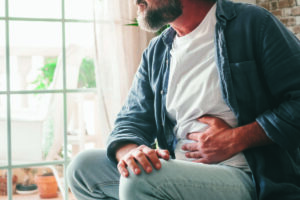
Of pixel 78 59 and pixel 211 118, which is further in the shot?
pixel 78 59

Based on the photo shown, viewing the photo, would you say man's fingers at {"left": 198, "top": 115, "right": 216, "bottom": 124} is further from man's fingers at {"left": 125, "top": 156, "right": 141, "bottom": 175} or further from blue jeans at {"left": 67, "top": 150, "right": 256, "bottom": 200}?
man's fingers at {"left": 125, "top": 156, "right": 141, "bottom": 175}

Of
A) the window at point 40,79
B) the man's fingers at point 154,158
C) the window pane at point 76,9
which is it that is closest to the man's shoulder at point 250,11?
the man's fingers at point 154,158

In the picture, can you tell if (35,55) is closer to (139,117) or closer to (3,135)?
(3,135)

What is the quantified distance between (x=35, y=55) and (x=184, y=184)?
6.04ft

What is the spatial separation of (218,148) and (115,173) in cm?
40

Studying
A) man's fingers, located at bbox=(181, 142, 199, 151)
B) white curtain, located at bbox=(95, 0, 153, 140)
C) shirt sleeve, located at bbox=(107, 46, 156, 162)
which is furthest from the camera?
white curtain, located at bbox=(95, 0, 153, 140)

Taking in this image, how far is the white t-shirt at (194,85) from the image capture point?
1.33m

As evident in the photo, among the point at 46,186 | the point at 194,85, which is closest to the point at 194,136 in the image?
the point at 194,85

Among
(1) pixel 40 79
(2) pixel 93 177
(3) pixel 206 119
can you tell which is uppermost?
(1) pixel 40 79

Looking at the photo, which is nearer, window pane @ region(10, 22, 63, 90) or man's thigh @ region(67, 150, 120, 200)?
man's thigh @ region(67, 150, 120, 200)

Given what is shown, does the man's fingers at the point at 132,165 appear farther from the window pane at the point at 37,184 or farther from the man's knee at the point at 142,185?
the window pane at the point at 37,184

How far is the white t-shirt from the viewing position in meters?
1.33

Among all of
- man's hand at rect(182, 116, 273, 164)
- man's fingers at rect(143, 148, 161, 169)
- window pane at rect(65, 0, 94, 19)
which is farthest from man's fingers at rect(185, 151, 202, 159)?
window pane at rect(65, 0, 94, 19)

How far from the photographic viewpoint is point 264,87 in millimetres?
1285
